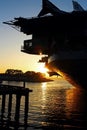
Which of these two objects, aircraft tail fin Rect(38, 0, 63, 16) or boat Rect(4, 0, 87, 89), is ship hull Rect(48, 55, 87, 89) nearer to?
boat Rect(4, 0, 87, 89)

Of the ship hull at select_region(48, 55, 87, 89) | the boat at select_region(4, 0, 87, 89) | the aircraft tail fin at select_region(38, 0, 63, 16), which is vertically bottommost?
the ship hull at select_region(48, 55, 87, 89)

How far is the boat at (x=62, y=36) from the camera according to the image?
6109cm

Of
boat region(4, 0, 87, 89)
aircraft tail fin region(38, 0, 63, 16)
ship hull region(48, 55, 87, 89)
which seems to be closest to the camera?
boat region(4, 0, 87, 89)

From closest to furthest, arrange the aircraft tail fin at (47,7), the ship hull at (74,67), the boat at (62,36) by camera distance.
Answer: the boat at (62,36) → the ship hull at (74,67) → the aircraft tail fin at (47,7)

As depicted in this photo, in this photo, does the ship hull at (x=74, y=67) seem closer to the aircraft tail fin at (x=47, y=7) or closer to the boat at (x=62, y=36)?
the boat at (x=62, y=36)

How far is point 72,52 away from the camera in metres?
65.3

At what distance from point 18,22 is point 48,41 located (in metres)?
8.88

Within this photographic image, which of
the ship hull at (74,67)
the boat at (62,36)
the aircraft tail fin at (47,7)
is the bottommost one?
the ship hull at (74,67)

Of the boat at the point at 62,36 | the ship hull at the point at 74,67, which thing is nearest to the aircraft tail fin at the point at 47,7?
the boat at the point at 62,36

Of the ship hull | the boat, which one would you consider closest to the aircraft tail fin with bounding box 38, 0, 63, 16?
the boat

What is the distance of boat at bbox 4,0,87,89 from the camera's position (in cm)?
6109

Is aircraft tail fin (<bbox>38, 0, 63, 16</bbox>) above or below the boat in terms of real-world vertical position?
above

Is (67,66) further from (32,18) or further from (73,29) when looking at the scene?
(32,18)

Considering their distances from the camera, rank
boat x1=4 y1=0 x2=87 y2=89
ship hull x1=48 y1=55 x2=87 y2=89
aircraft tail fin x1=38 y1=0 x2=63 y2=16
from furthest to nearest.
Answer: aircraft tail fin x1=38 y1=0 x2=63 y2=16 → ship hull x1=48 y1=55 x2=87 y2=89 → boat x1=4 y1=0 x2=87 y2=89
